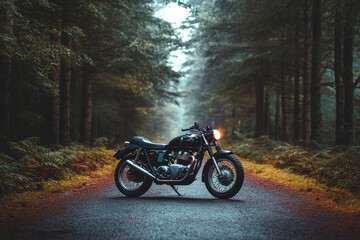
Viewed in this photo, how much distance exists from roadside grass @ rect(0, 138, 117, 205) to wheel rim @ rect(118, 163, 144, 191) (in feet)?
4.48

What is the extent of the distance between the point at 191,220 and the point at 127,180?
2.81 m

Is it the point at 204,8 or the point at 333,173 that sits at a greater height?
the point at 204,8

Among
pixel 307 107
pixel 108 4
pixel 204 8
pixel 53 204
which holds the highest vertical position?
pixel 204 8

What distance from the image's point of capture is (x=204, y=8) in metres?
27.7

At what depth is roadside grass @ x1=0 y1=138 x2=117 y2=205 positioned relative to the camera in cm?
612

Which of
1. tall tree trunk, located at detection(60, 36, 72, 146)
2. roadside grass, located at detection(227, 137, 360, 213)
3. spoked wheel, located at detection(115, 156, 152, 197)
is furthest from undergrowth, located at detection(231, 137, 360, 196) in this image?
tall tree trunk, located at detection(60, 36, 72, 146)

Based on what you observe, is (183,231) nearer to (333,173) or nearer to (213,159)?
(213,159)

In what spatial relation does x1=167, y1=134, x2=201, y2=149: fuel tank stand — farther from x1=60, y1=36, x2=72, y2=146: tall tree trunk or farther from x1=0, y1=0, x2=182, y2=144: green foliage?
x1=60, y1=36, x2=72, y2=146: tall tree trunk

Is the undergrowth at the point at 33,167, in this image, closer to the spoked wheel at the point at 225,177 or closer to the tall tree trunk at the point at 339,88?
the spoked wheel at the point at 225,177

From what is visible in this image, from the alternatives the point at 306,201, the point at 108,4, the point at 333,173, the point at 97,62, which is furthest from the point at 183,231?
the point at 97,62

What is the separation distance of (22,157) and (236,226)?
6.35 metres

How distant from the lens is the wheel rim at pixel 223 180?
232 inches

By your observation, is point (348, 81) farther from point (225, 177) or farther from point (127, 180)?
point (127, 180)

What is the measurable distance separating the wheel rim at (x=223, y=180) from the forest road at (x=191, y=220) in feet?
0.83
